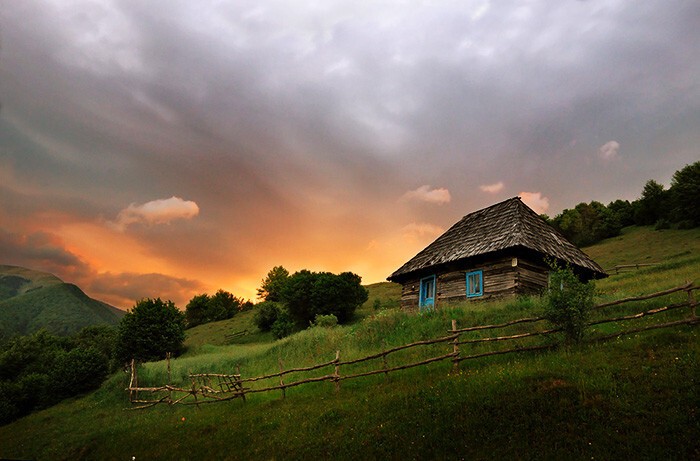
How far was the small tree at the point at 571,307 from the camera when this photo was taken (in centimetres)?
1015

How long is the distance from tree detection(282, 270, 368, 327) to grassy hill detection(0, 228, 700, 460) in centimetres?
2199

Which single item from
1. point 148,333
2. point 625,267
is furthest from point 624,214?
point 148,333

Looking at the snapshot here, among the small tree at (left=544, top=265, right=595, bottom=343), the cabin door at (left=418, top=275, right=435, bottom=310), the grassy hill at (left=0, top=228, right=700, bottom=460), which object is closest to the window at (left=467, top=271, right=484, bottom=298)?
the grassy hill at (left=0, top=228, right=700, bottom=460)

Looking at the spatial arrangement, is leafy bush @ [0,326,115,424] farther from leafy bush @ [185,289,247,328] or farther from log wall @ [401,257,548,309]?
leafy bush @ [185,289,247,328]

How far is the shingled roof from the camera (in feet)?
63.2

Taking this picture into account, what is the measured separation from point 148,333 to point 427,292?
90.3ft

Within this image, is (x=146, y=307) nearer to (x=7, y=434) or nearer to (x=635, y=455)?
(x=7, y=434)

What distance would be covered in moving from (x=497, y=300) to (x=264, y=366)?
1450cm

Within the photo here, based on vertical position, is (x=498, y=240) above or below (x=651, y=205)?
below

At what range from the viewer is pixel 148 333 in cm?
3531

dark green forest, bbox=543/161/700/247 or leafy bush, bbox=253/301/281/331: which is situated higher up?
dark green forest, bbox=543/161/700/247

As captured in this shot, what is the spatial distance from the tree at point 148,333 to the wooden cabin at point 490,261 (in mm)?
24924

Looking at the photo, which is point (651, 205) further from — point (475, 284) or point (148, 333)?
point (148, 333)

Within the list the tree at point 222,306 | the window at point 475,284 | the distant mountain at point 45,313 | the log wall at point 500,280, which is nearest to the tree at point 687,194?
the log wall at point 500,280
